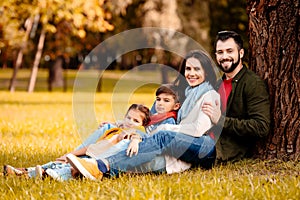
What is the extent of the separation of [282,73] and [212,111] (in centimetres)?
82

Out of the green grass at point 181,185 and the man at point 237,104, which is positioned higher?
the man at point 237,104

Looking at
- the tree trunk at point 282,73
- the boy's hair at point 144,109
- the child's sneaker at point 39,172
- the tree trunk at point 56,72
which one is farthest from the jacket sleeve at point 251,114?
the tree trunk at point 56,72

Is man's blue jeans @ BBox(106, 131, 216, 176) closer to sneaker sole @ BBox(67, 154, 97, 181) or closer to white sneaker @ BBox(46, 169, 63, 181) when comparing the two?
sneaker sole @ BBox(67, 154, 97, 181)

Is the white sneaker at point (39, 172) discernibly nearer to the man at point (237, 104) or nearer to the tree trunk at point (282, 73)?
the man at point (237, 104)

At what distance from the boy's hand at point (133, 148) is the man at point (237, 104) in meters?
0.74

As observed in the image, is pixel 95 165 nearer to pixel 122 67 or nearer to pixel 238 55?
pixel 238 55

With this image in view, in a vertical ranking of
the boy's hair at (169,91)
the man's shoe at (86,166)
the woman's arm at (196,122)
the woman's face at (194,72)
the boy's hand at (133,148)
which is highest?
the woman's face at (194,72)

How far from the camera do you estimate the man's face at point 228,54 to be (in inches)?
202

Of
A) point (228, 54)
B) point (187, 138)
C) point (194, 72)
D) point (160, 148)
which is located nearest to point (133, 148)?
point (160, 148)

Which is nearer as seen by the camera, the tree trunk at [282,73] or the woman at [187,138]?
the woman at [187,138]

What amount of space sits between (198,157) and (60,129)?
4.44 meters

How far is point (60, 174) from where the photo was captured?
466cm

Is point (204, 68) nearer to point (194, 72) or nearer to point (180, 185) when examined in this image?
point (194, 72)

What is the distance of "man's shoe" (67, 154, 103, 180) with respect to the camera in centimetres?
454
